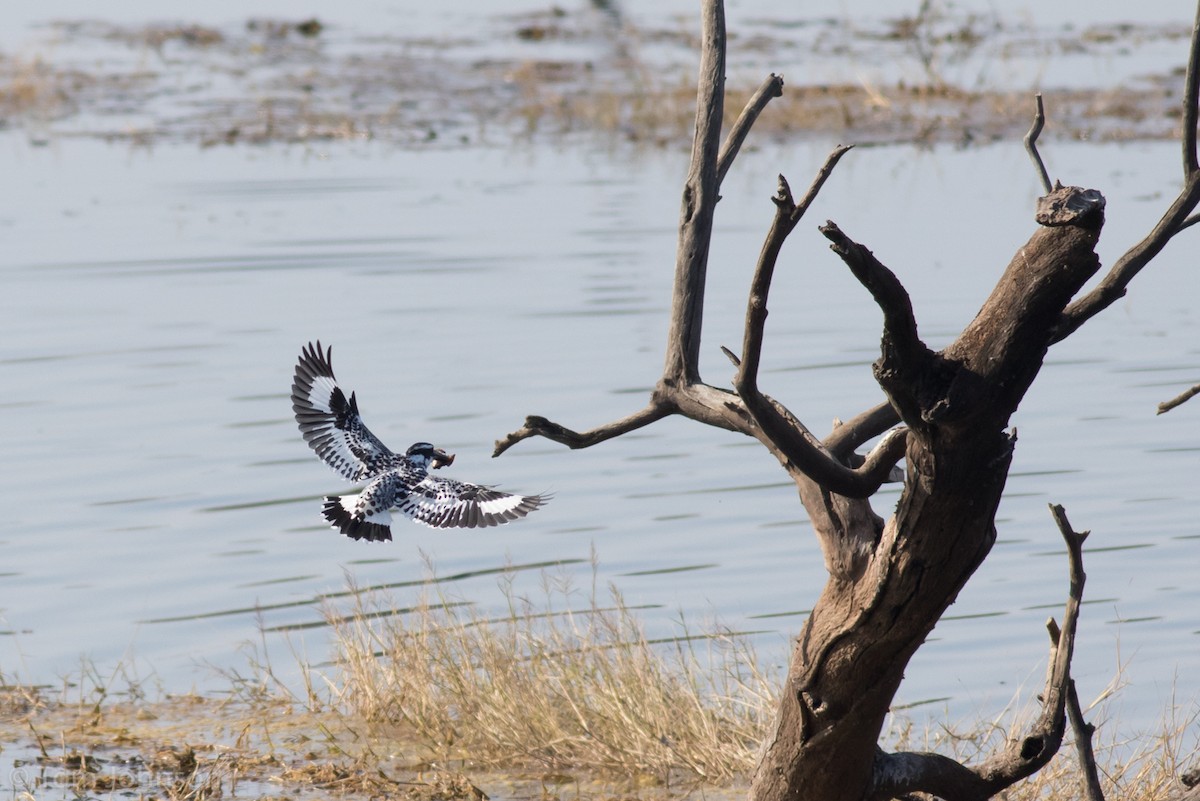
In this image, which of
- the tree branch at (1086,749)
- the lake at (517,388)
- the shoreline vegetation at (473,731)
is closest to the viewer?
the tree branch at (1086,749)

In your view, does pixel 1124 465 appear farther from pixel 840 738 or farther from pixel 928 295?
pixel 840 738

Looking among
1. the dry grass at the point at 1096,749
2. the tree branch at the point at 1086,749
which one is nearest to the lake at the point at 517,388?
the dry grass at the point at 1096,749

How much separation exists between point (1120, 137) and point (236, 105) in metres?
10.6

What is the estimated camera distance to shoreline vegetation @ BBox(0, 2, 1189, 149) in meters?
20.7

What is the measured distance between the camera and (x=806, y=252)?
15.8 m

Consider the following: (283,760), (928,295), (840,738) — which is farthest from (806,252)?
(840,738)

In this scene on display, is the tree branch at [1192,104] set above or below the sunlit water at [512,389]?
above

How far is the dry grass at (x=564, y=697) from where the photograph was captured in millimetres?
6082

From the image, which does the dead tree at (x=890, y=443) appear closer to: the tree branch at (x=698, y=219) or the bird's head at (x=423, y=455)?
the tree branch at (x=698, y=219)

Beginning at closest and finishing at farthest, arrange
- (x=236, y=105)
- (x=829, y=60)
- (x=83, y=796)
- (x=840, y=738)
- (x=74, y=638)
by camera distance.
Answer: (x=840, y=738)
(x=83, y=796)
(x=74, y=638)
(x=236, y=105)
(x=829, y=60)

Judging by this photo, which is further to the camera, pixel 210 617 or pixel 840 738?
pixel 210 617

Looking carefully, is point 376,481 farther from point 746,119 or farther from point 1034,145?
point 1034,145

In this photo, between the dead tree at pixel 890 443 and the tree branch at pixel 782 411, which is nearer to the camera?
the tree branch at pixel 782 411

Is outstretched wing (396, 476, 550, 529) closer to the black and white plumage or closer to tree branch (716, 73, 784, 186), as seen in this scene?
the black and white plumage
